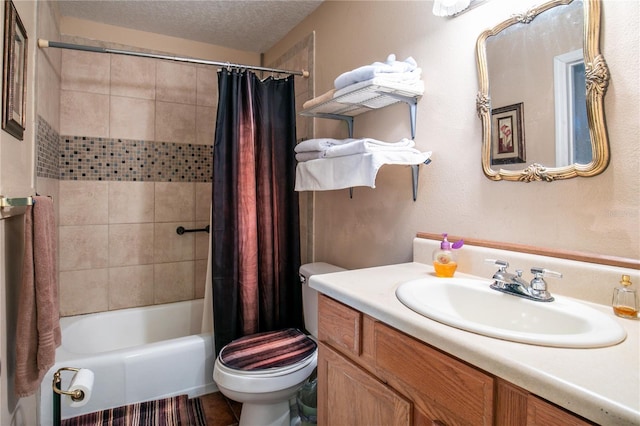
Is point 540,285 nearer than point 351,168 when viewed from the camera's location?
Yes

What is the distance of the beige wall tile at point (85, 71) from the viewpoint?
2.31m

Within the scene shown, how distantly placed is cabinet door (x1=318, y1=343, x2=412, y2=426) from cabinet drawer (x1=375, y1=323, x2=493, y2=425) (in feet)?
0.14

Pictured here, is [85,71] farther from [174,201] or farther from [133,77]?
[174,201]

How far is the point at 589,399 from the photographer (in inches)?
20.0

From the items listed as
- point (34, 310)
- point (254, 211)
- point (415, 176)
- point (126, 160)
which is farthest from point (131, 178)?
point (415, 176)

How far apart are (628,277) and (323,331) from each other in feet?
2.75

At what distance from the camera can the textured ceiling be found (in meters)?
2.15

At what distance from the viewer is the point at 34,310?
46.2 inches

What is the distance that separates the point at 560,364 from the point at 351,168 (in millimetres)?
986

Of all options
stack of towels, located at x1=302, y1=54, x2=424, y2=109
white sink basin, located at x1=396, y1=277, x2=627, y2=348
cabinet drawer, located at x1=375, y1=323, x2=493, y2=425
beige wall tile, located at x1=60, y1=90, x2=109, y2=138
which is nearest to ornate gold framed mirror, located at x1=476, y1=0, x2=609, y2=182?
stack of towels, located at x1=302, y1=54, x2=424, y2=109

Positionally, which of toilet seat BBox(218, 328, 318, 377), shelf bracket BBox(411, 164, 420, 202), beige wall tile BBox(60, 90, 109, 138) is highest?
beige wall tile BBox(60, 90, 109, 138)

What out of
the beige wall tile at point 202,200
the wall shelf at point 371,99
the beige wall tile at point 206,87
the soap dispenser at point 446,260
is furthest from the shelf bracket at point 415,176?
the beige wall tile at point 206,87

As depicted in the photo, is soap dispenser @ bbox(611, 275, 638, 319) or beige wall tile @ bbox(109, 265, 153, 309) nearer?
soap dispenser @ bbox(611, 275, 638, 319)

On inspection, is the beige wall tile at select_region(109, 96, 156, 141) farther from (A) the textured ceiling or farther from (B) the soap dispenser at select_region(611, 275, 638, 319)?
(B) the soap dispenser at select_region(611, 275, 638, 319)
